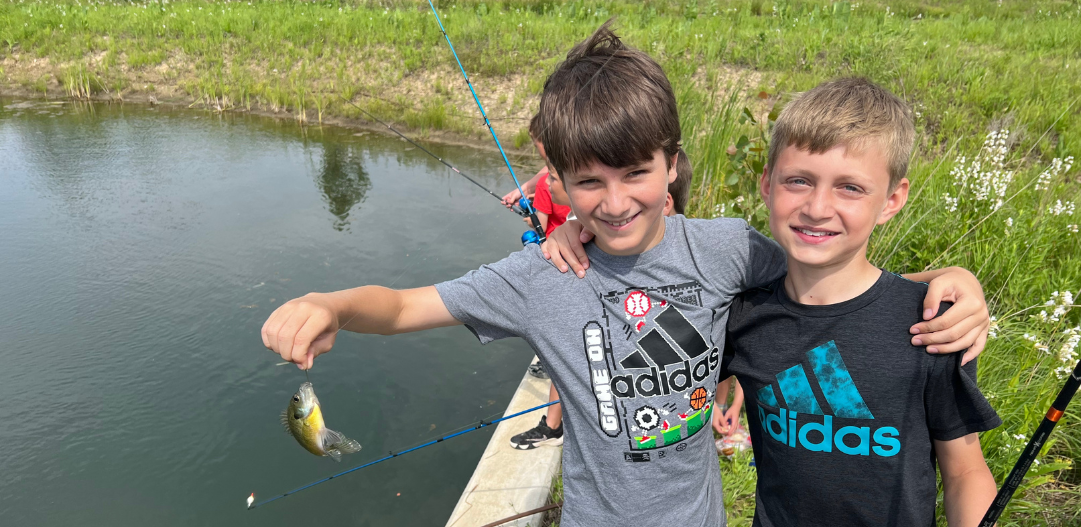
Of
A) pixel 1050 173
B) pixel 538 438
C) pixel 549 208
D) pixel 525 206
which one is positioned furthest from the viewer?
pixel 1050 173

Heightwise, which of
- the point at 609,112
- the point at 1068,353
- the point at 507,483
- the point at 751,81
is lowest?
the point at 507,483

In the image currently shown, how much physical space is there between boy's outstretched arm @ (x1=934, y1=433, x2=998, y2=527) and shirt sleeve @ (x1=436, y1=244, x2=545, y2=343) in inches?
37.4

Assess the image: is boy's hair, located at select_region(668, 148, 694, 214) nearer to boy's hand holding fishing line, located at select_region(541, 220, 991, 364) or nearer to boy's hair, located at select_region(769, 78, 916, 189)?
boy's hair, located at select_region(769, 78, 916, 189)

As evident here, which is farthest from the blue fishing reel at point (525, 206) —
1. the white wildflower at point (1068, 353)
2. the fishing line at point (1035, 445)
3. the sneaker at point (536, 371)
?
the fishing line at point (1035, 445)

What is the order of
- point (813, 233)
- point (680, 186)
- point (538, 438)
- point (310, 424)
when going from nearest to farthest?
point (813, 233)
point (310, 424)
point (680, 186)
point (538, 438)

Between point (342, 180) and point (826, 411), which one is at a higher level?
point (826, 411)

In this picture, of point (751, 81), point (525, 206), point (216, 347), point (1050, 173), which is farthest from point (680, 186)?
point (751, 81)

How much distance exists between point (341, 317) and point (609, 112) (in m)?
0.72

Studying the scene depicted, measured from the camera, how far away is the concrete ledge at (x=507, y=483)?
2.60 metres

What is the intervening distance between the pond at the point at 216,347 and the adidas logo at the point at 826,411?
220 centimetres

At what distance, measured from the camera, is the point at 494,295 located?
56.7 inches

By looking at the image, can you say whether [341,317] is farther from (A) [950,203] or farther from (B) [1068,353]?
(A) [950,203]

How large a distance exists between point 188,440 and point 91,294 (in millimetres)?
2100

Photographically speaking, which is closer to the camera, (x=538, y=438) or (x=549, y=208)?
(x=538, y=438)
